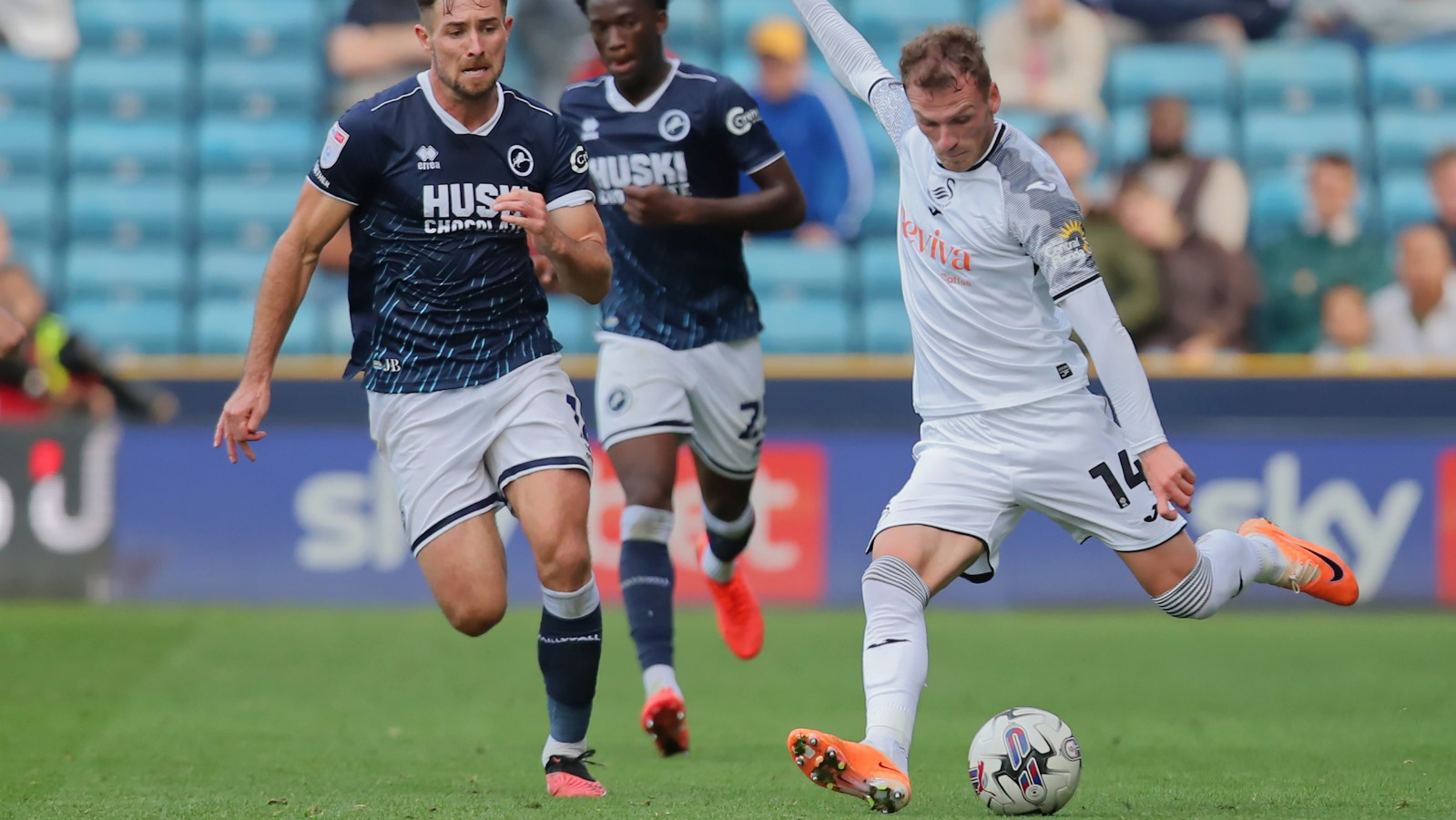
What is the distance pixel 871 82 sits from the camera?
21.9ft

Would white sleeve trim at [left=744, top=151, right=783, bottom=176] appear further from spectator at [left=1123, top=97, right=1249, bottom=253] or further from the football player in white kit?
spectator at [left=1123, top=97, right=1249, bottom=253]

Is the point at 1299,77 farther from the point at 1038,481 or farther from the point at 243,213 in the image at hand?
the point at 1038,481

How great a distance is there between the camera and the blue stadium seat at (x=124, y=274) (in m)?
14.5

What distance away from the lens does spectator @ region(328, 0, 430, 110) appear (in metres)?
14.7

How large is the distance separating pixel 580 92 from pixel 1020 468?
2882 mm

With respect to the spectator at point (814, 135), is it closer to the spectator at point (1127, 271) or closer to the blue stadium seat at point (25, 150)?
the spectator at point (1127, 271)

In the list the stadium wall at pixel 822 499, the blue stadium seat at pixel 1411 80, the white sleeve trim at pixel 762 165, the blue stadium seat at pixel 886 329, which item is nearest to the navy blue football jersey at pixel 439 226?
the white sleeve trim at pixel 762 165

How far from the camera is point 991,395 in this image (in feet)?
19.7

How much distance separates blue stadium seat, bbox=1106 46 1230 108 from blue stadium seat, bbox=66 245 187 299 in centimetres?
728

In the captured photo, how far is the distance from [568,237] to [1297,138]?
10438 millimetres

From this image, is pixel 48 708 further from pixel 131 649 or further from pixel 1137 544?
pixel 1137 544

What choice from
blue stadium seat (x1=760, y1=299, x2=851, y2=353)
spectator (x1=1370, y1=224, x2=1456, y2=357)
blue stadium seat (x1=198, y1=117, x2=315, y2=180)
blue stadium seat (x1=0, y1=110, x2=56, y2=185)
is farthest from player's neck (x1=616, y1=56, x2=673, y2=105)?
blue stadium seat (x1=0, y1=110, x2=56, y2=185)

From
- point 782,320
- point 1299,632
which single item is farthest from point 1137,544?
point 782,320

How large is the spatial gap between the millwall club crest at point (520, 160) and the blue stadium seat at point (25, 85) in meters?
10.6
